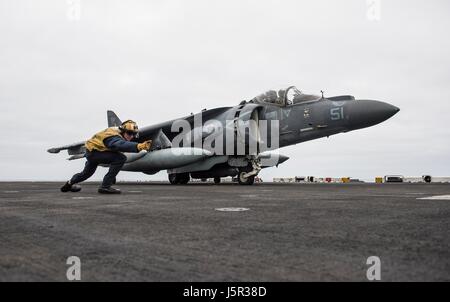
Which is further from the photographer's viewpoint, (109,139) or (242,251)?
(109,139)

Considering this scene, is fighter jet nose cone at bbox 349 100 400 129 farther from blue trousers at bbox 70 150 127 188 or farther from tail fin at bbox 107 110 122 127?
tail fin at bbox 107 110 122 127

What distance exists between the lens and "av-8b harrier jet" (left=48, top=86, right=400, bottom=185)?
13.3 metres

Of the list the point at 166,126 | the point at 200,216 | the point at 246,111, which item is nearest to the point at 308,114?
the point at 246,111

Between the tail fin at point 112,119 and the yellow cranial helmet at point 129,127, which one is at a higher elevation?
the tail fin at point 112,119

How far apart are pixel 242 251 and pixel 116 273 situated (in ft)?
2.67

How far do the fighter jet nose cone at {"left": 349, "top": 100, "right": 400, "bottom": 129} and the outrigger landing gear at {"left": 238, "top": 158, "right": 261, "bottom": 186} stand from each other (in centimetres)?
409

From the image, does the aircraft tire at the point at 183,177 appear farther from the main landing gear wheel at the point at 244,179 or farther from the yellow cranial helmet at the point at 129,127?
the yellow cranial helmet at the point at 129,127

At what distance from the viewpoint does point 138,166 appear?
56.4 feet

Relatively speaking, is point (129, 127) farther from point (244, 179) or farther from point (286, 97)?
point (286, 97)

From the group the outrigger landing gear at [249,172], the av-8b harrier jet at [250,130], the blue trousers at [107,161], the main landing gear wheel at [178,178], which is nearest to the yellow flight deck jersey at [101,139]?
the blue trousers at [107,161]

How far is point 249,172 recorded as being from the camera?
1555 cm

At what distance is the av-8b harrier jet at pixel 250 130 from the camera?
1330 centimetres

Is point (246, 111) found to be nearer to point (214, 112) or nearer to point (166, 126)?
point (214, 112)

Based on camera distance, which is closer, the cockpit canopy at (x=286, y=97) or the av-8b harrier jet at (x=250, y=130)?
the av-8b harrier jet at (x=250, y=130)
